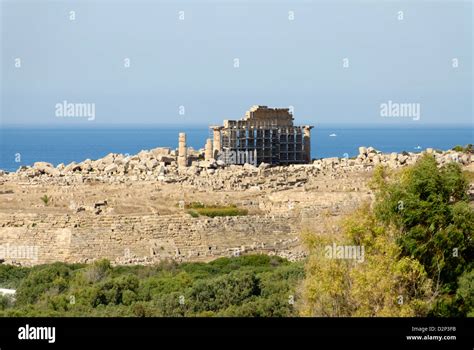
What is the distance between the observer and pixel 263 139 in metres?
51.9

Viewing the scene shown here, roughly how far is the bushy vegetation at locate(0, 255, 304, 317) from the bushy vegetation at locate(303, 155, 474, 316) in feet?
5.37

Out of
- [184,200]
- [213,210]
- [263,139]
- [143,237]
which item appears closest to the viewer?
[143,237]

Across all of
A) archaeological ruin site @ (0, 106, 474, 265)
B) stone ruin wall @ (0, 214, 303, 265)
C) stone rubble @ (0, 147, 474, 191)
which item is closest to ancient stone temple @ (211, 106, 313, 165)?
archaeological ruin site @ (0, 106, 474, 265)

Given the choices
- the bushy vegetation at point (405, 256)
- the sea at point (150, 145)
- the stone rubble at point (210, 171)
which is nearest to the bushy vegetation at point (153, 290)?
the bushy vegetation at point (405, 256)

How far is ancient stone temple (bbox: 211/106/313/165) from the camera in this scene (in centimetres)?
5116

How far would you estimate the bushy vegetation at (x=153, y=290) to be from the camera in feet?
86.5

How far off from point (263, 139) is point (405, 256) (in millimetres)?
28174

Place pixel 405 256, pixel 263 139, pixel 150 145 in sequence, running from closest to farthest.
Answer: pixel 405 256
pixel 263 139
pixel 150 145

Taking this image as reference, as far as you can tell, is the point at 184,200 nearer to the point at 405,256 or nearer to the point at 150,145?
the point at 405,256

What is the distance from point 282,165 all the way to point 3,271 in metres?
Answer: 18.7

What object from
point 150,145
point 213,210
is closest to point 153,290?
point 213,210

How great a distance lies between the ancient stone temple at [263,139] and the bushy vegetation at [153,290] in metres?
17.5

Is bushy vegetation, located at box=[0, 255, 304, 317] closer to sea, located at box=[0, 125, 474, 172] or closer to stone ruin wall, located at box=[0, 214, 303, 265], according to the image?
stone ruin wall, located at box=[0, 214, 303, 265]
